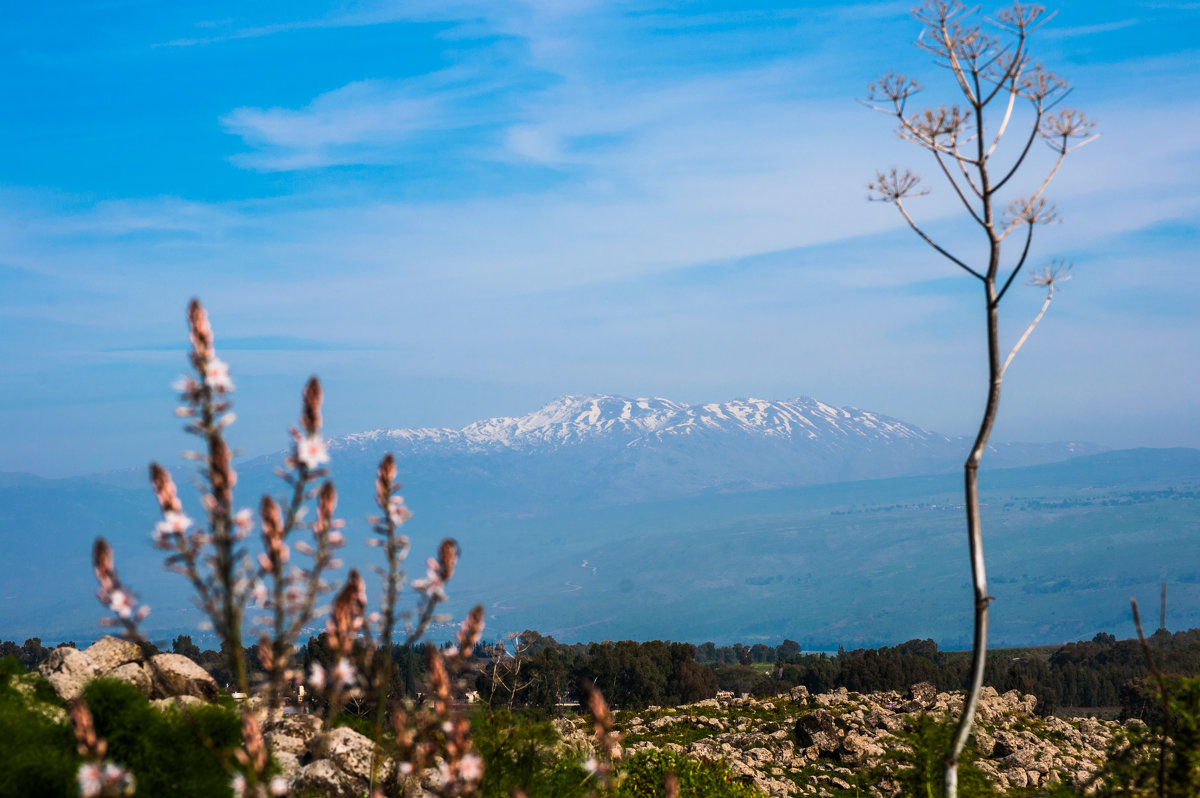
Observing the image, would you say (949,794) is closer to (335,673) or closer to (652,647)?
(335,673)

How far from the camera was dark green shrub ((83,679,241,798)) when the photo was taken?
25.3 feet

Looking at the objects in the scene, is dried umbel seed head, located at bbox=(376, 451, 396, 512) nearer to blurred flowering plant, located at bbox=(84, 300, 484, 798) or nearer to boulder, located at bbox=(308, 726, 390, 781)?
blurred flowering plant, located at bbox=(84, 300, 484, 798)

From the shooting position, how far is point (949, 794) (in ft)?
23.7

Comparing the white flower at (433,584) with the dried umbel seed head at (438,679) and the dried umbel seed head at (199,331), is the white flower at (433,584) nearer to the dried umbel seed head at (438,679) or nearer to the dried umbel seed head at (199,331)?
the dried umbel seed head at (438,679)

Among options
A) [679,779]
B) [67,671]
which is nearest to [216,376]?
[67,671]

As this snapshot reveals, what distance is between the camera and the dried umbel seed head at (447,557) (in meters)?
4.16

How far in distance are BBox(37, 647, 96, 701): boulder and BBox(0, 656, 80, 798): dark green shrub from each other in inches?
8.9

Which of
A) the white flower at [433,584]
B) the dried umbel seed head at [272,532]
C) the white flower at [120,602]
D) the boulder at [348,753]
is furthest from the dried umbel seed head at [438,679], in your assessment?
the boulder at [348,753]

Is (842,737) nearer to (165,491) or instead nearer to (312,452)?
(312,452)

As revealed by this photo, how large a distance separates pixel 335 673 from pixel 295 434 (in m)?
1.11

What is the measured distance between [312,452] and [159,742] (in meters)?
6.18

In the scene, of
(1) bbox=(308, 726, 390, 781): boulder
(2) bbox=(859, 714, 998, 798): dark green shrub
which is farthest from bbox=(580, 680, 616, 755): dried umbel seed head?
(2) bbox=(859, 714, 998, 798): dark green shrub

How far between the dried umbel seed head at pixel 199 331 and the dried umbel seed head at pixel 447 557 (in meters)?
1.38

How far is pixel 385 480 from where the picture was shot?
4.42 m
